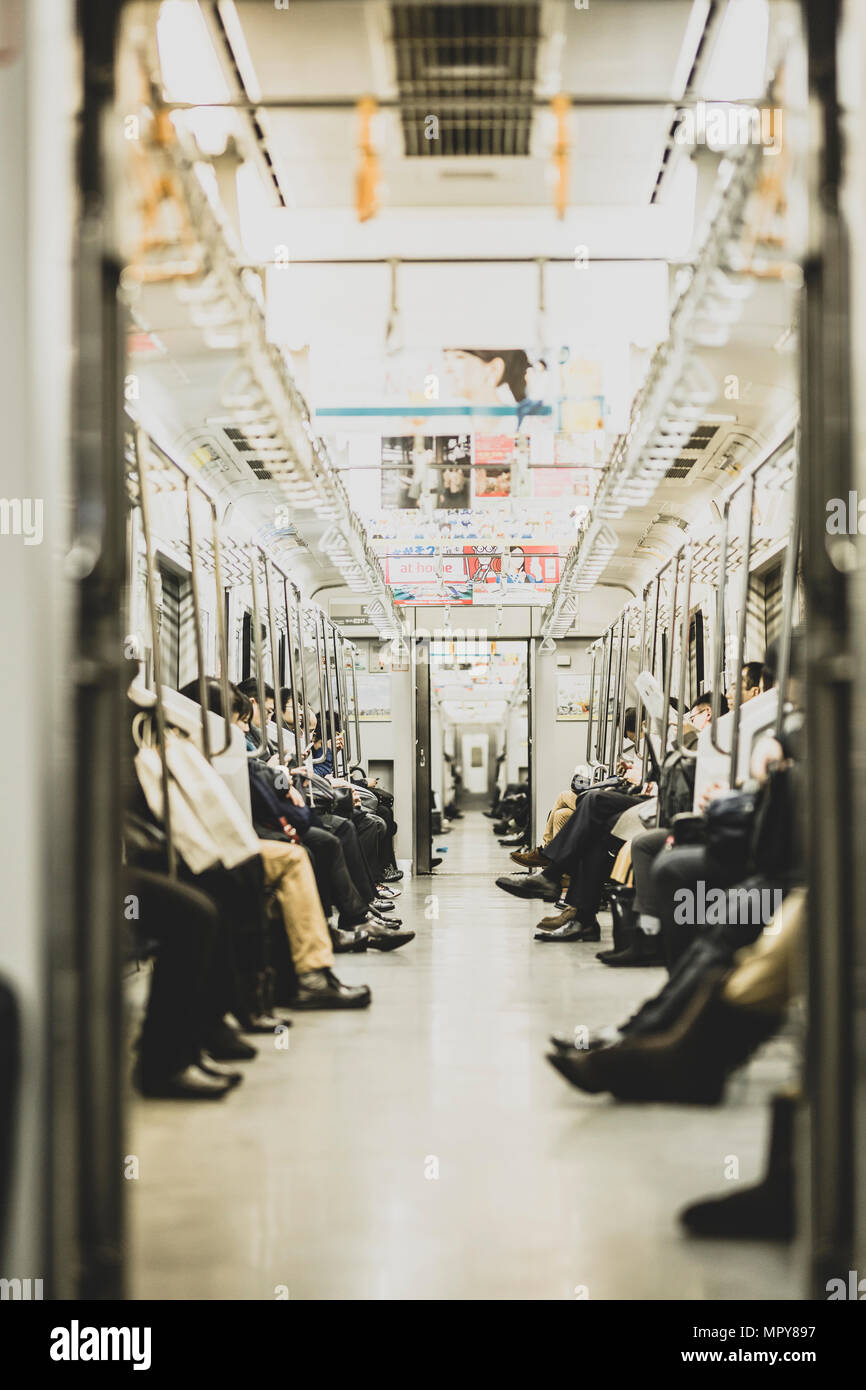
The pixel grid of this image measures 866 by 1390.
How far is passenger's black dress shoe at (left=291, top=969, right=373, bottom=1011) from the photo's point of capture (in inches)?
192

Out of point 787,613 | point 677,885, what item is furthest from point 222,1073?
point 787,613

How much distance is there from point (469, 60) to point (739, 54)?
1.36 m

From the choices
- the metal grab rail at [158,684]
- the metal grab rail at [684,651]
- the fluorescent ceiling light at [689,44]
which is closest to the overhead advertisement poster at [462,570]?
the metal grab rail at [684,651]

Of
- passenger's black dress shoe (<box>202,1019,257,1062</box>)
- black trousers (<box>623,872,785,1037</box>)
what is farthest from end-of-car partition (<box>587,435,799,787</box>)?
passenger's black dress shoe (<box>202,1019,257,1062</box>)

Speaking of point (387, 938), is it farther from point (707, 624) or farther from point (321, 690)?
point (707, 624)

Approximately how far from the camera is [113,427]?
6.91 ft

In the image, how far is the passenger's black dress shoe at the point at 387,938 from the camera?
6.61 meters

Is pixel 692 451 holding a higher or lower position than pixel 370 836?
higher

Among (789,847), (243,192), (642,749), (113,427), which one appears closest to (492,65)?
(243,192)

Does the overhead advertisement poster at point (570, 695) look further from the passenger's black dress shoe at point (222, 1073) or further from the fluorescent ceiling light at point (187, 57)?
the passenger's black dress shoe at point (222, 1073)

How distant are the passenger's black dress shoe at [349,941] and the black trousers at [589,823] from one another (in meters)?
1.45

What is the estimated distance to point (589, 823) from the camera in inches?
284
